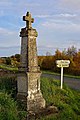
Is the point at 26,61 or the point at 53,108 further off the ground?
the point at 26,61

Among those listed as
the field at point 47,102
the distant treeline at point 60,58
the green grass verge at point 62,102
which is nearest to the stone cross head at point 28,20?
the field at point 47,102

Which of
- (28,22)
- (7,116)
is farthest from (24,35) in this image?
(7,116)

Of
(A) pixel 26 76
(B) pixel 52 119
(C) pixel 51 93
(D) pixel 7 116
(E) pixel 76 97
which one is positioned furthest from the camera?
(E) pixel 76 97

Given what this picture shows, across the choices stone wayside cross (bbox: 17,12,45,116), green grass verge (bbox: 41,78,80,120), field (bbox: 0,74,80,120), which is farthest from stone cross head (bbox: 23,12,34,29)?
green grass verge (bbox: 41,78,80,120)

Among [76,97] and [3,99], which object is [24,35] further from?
[76,97]

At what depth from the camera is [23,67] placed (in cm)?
1015

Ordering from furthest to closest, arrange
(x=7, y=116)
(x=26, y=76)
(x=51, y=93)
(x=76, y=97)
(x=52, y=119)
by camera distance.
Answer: (x=76, y=97) → (x=51, y=93) → (x=26, y=76) → (x=52, y=119) → (x=7, y=116)

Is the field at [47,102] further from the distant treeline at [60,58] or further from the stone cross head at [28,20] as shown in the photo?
the distant treeline at [60,58]

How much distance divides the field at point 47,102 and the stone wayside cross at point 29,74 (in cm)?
33

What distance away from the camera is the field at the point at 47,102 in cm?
913

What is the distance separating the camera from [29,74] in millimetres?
10008

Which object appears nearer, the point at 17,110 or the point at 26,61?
the point at 17,110

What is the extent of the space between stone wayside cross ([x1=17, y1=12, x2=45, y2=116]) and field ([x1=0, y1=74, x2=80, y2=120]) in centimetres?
33

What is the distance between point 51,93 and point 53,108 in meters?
2.14
